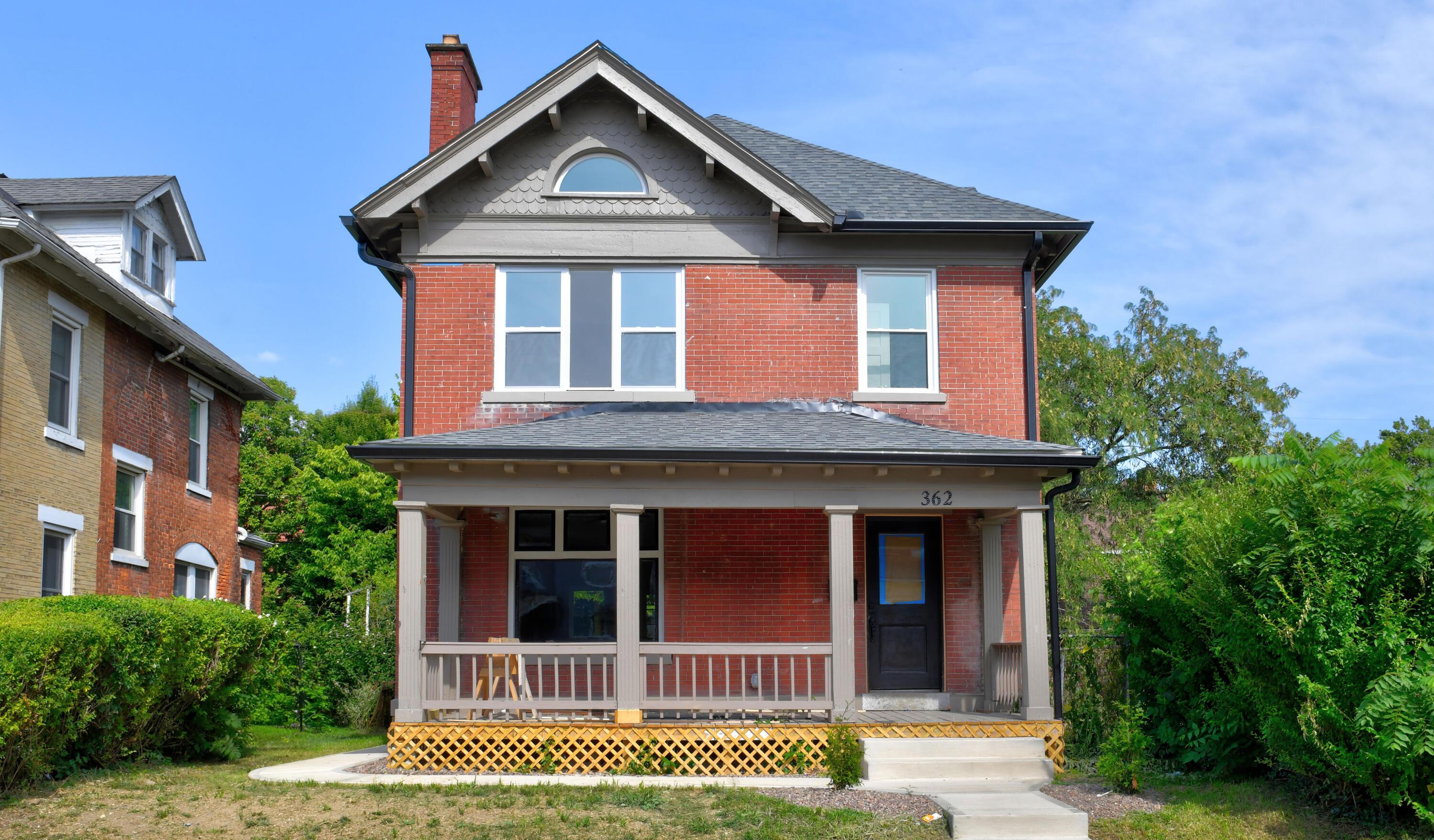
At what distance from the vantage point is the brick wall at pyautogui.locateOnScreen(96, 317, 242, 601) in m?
17.5

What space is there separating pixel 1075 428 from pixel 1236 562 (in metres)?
23.6

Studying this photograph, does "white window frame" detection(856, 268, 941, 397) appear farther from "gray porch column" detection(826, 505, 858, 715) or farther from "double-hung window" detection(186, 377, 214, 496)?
"double-hung window" detection(186, 377, 214, 496)

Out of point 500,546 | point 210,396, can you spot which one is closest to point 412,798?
point 500,546

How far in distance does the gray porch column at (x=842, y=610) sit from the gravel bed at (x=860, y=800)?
1.24 metres

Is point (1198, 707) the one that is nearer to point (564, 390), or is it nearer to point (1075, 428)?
point (564, 390)

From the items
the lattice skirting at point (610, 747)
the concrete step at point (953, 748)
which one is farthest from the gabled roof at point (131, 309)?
the concrete step at point (953, 748)

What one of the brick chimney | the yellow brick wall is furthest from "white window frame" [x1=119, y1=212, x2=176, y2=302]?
the brick chimney

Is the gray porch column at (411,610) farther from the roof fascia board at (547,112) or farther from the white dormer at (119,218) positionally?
the white dormer at (119,218)

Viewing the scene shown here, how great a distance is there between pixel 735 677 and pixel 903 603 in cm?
229

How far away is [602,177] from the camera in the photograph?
14.9 meters

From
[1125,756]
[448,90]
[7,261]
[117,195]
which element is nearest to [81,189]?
[117,195]

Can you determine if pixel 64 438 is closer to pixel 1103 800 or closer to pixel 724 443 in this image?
pixel 724 443

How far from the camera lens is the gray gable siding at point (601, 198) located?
14.7 meters

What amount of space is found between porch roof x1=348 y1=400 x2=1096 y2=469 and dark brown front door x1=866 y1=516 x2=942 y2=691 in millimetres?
1441
